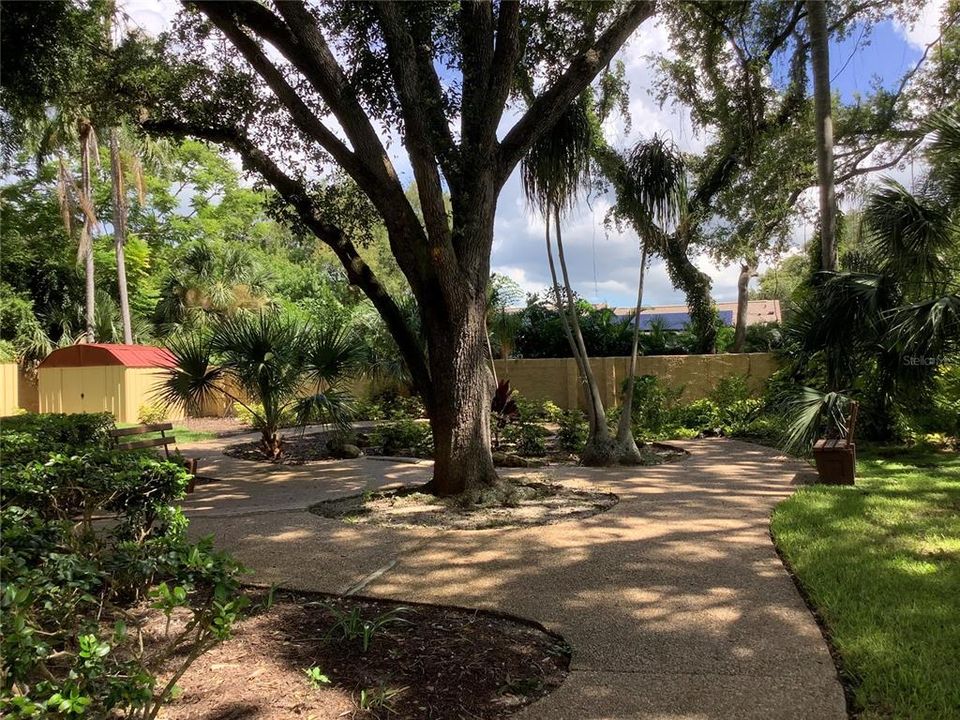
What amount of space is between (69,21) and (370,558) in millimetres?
7129

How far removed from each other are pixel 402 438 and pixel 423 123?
6.73 meters

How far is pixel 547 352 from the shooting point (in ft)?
62.0

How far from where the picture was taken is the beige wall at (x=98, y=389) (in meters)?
19.5

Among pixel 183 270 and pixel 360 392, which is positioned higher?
pixel 183 270

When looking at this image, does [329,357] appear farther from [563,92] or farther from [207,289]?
[207,289]

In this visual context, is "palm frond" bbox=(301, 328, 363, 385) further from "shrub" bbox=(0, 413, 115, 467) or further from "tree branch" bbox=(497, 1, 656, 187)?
"tree branch" bbox=(497, 1, 656, 187)

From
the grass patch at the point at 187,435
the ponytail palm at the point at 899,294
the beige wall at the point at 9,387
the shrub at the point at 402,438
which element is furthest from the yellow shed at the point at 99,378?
the ponytail palm at the point at 899,294

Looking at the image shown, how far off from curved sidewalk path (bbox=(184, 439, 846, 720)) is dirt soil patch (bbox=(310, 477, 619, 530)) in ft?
0.95

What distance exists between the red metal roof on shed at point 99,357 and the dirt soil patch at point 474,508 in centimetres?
1359

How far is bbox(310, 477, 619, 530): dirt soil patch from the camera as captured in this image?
6.66 meters

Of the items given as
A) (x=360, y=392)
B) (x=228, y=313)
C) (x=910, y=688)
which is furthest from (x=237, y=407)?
(x=910, y=688)

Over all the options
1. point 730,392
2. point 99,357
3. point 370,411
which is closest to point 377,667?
point 730,392

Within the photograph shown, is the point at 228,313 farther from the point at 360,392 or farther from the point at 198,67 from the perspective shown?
the point at 198,67

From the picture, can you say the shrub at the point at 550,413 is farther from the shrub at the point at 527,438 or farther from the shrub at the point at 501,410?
the shrub at the point at 501,410
